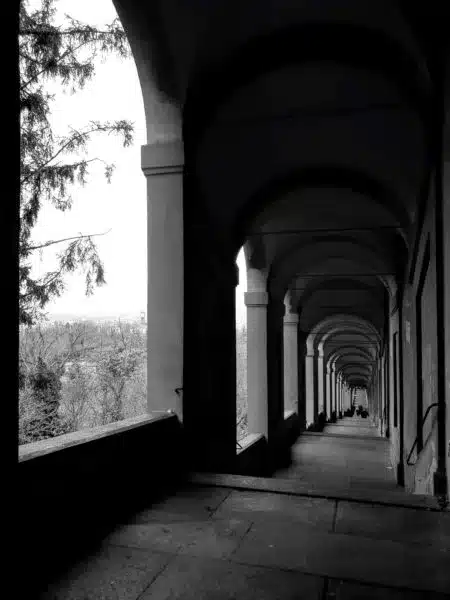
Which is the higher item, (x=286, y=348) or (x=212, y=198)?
(x=212, y=198)

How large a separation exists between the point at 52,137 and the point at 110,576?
960 centimetres

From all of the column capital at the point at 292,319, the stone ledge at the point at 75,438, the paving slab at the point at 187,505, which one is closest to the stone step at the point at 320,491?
the paving slab at the point at 187,505

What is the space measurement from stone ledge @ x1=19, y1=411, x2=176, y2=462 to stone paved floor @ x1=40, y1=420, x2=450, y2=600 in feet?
2.04

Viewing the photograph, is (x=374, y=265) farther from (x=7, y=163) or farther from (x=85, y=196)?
(x=7, y=163)

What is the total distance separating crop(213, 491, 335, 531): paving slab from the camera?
3654 millimetres

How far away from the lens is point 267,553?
9.99ft

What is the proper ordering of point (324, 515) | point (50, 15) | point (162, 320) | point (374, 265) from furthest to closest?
point (374, 265) < point (50, 15) < point (162, 320) < point (324, 515)

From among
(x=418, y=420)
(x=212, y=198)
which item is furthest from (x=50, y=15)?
(x=418, y=420)

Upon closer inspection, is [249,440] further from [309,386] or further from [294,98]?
[309,386]

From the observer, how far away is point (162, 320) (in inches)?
209

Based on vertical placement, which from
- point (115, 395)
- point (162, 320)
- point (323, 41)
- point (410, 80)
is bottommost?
point (115, 395)

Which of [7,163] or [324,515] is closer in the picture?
[7,163]

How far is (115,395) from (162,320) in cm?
2189

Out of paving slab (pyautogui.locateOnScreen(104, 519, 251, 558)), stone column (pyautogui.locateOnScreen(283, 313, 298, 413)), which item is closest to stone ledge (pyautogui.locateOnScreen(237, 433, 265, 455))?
paving slab (pyautogui.locateOnScreen(104, 519, 251, 558))
